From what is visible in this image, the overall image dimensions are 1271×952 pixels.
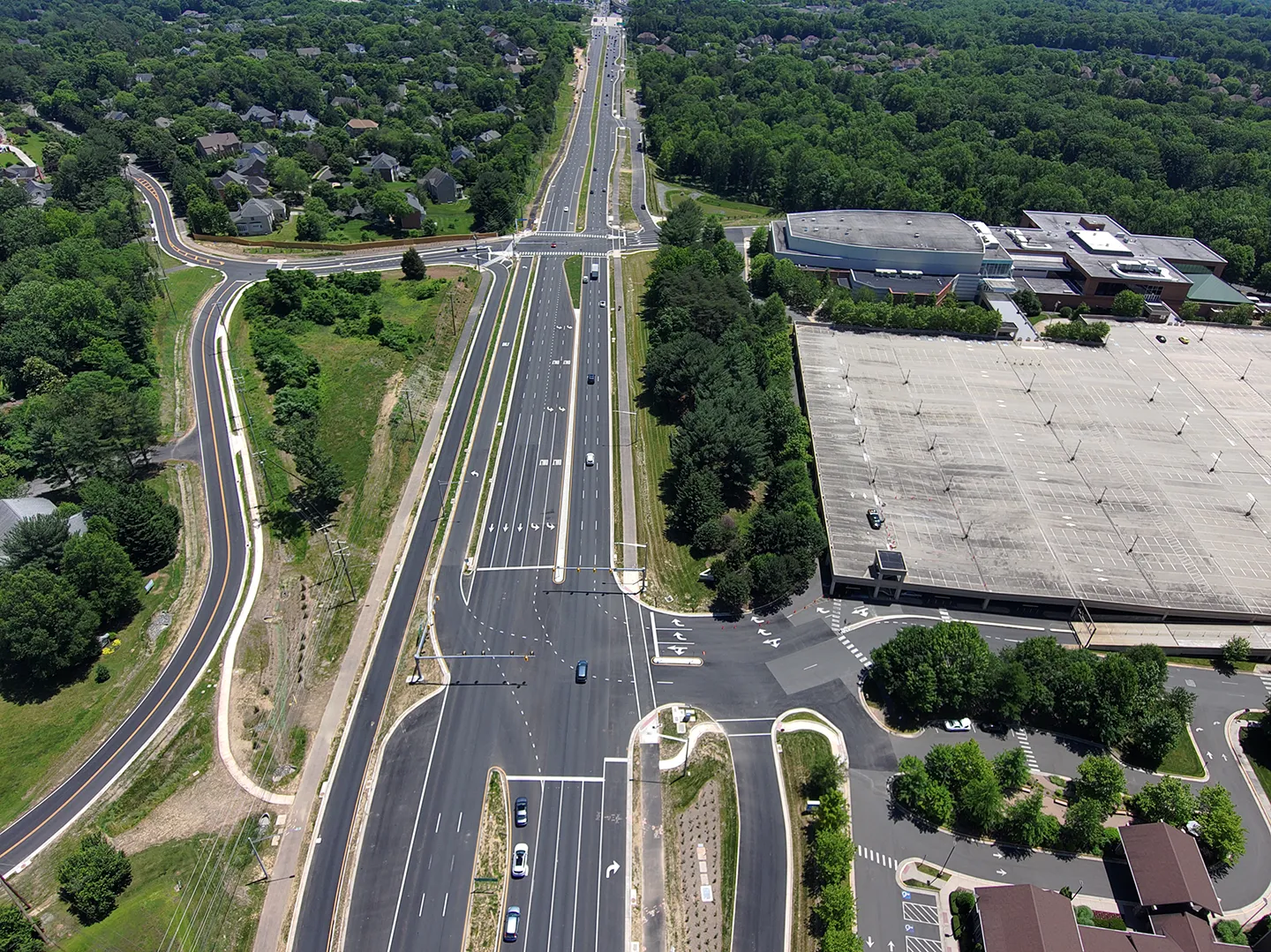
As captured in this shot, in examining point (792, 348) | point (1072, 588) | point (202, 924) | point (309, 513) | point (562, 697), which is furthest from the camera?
point (792, 348)

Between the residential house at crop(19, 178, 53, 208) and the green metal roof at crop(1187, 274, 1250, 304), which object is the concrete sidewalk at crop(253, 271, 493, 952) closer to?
the residential house at crop(19, 178, 53, 208)

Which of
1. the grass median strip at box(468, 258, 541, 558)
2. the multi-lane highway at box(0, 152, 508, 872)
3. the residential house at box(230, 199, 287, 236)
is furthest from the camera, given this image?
the residential house at box(230, 199, 287, 236)

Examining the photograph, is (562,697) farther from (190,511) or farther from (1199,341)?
(1199,341)

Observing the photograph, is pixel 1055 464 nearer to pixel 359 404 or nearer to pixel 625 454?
pixel 625 454

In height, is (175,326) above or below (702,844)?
above

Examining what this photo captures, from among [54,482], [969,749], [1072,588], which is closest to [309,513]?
[54,482]

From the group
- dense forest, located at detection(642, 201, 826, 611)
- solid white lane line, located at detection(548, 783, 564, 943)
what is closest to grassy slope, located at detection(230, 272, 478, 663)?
solid white lane line, located at detection(548, 783, 564, 943)

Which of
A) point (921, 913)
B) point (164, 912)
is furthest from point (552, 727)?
point (921, 913)
